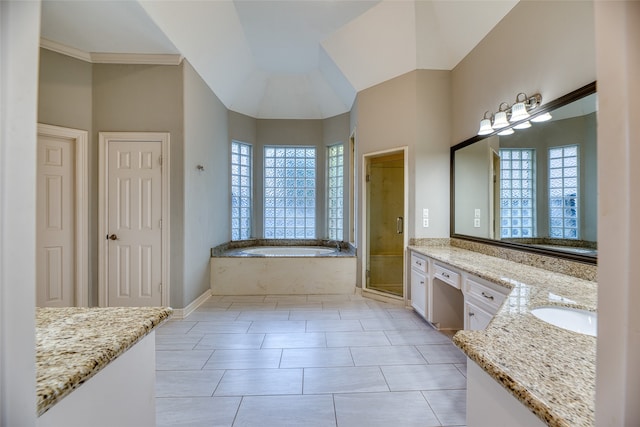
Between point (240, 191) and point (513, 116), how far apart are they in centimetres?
418

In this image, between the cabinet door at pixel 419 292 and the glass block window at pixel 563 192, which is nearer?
the glass block window at pixel 563 192

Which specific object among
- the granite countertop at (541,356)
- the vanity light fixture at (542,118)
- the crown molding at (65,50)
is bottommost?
the granite countertop at (541,356)

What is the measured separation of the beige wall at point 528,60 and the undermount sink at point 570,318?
57.3 inches

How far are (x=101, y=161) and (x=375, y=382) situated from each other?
350 centimetres

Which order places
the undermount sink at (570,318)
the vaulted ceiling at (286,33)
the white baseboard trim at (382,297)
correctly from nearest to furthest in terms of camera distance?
the undermount sink at (570,318) → the vaulted ceiling at (286,33) → the white baseboard trim at (382,297)

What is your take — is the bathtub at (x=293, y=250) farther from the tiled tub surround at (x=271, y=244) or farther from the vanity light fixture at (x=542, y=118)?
the vanity light fixture at (x=542, y=118)

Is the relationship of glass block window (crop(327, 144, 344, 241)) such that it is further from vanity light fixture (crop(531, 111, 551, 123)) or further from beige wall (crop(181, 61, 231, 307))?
vanity light fixture (crop(531, 111, 551, 123))

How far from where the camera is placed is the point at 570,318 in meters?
1.31

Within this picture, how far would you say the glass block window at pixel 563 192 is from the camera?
1979 millimetres

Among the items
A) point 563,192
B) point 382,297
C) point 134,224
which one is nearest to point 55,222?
point 134,224

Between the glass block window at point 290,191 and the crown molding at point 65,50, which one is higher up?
the crown molding at point 65,50

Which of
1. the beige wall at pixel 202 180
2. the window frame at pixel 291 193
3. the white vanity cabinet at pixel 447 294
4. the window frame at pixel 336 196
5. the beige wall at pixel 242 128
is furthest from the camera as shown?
the window frame at pixel 291 193
